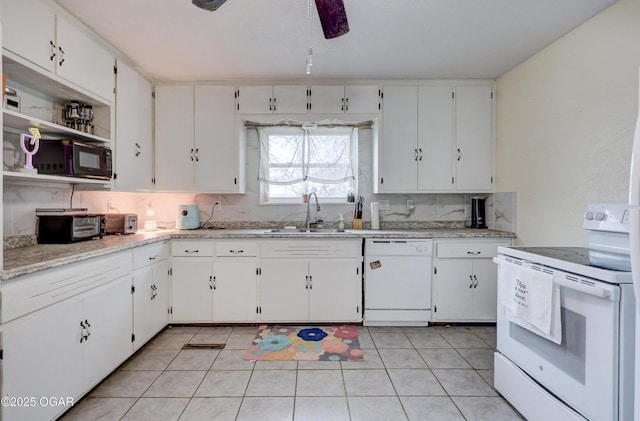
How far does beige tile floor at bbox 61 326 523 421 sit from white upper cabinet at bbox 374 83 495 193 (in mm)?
1561

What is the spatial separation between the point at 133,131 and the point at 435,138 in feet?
9.79

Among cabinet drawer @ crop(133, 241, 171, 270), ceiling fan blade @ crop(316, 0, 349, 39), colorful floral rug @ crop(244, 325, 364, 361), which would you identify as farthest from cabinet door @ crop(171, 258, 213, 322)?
ceiling fan blade @ crop(316, 0, 349, 39)

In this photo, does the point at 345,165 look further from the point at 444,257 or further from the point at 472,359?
the point at 472,359

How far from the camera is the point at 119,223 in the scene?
2.69 meters

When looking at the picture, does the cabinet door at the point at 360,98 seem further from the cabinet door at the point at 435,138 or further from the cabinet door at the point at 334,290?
the cabinet door at the point at 334,290

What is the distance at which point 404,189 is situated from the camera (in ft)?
10.5

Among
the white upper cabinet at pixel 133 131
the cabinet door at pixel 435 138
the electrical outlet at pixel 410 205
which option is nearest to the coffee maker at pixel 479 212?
the cabinet door at pixel 435 138

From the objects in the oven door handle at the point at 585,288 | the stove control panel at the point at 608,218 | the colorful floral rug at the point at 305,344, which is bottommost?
the colorful floral rug at the point at 305,344

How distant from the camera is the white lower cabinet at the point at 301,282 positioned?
9.43ft

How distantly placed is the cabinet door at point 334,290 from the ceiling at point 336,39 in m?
1.88

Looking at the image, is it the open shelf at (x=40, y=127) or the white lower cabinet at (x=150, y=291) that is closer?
the open shelf at (x=40, y=127)

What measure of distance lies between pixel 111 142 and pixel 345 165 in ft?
7.45

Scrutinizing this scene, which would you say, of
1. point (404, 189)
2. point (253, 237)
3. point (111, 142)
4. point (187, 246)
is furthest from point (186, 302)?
point (404, 189)

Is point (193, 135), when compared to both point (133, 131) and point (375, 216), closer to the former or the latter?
point (133, 131)
